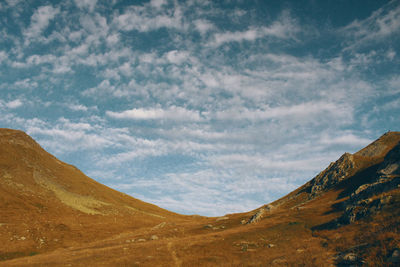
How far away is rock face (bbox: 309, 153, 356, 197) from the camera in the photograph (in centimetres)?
8381

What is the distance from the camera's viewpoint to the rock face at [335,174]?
83812 mm

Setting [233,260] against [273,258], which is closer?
[273,258]

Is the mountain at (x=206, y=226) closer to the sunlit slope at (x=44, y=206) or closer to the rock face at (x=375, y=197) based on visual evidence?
the rock face at (x=375, y=197)

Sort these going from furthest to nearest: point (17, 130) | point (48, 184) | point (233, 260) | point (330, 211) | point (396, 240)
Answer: point (17, 130) → point (48, 184) → point (330, 211) → point (233, 260) → point (396, 240)

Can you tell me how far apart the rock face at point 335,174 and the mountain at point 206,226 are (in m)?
0.32

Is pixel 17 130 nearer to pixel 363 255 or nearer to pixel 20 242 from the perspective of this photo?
pixel 20 242

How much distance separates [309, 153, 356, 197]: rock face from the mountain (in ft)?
1.04

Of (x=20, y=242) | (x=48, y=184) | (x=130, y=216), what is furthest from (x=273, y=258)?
(x=48, y=184)

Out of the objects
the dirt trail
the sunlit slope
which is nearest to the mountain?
the dirt trail

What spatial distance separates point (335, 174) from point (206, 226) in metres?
48.9

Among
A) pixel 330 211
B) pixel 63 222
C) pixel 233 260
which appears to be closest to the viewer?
pixel 233 260

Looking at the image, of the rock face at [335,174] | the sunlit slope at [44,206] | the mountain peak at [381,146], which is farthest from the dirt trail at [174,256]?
the mountain peak at [381,146]

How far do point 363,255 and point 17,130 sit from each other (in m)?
161

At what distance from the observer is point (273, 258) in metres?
31.9
